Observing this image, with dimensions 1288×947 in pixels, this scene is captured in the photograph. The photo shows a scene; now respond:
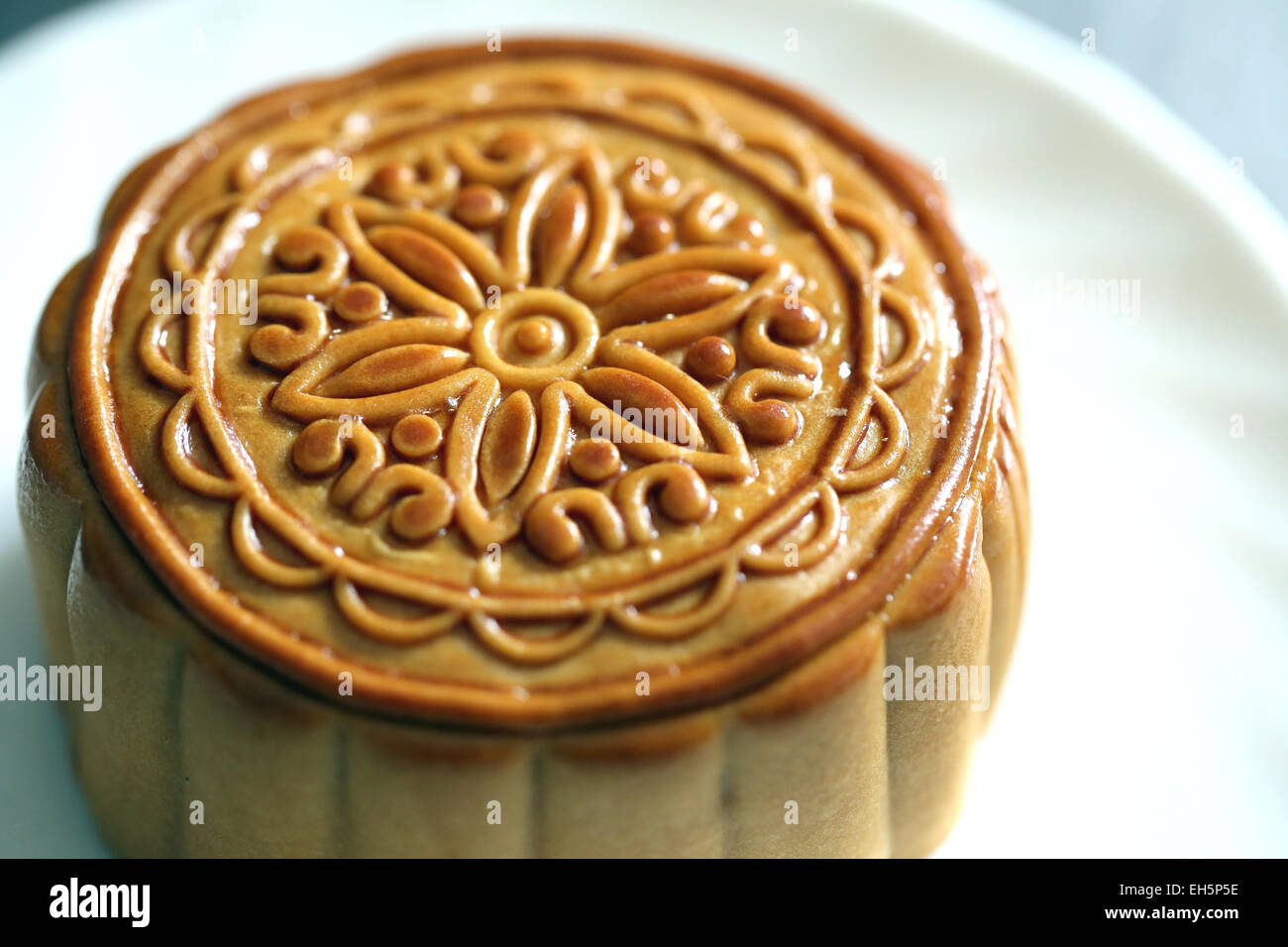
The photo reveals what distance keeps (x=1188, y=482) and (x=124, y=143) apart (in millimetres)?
2076

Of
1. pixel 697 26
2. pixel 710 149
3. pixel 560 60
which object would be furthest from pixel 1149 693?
pixel 697 26

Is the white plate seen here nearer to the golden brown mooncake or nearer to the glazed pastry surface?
the golden brown mooncake

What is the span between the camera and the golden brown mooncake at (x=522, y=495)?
6.06ft

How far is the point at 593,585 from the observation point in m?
1.90

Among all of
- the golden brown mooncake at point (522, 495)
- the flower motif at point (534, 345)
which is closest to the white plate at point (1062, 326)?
the golden brown mooncake at point (522, 495)

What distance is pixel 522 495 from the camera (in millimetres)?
1973

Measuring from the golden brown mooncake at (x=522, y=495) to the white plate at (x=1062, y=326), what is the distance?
0.23m

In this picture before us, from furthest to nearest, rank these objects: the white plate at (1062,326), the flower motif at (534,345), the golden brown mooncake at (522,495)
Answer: the white plate at (1062,326) < the flower motif at (534,345) < the golden brown mooncake at (522,495)

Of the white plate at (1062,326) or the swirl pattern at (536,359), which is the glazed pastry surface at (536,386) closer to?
the swirl pattern at (536,359)

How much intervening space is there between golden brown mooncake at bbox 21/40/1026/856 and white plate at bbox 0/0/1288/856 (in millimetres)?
234

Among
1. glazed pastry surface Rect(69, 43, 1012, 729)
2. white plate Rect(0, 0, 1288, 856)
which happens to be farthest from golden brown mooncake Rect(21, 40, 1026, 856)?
white plate Rect(0, 0, 1288, 856)

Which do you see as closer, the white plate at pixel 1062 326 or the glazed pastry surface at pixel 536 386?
the glazed pastry surface at pixel 536 386

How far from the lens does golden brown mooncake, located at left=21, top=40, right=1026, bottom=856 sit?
72.7 inches

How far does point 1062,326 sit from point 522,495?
1338 millimetres
